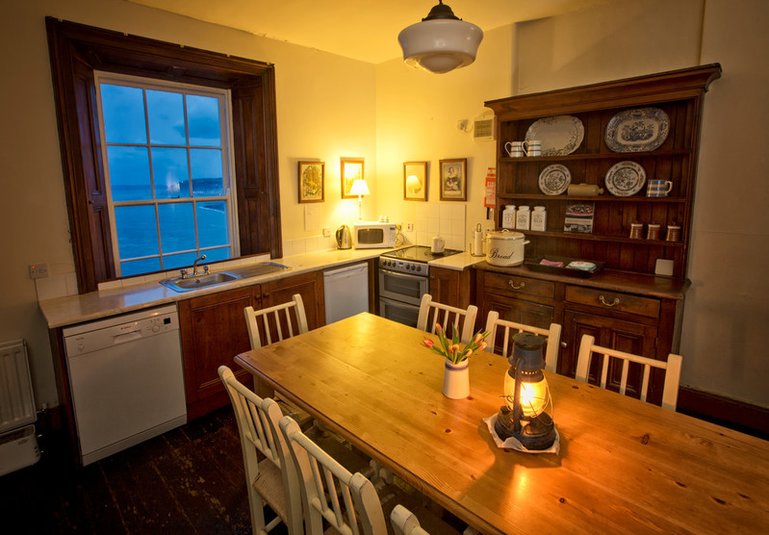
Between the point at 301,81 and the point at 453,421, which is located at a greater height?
the point at 301,81

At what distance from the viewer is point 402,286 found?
3785 mm

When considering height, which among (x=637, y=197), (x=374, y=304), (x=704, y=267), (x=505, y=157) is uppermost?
(x=505, y=157)

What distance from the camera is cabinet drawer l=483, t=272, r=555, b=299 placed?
304 cm

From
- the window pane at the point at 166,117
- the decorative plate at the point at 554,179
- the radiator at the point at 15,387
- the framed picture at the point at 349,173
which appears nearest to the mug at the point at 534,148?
the decorative plate at the point at 554,179

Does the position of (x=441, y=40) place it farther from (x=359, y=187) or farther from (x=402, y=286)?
(x=359, y=187)

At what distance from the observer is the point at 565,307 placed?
2973 mm

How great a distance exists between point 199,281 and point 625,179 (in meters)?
3.03

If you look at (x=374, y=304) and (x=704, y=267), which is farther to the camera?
(x=374, y=304)

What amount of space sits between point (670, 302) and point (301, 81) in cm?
317

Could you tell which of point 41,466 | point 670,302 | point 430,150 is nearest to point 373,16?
point 430,150

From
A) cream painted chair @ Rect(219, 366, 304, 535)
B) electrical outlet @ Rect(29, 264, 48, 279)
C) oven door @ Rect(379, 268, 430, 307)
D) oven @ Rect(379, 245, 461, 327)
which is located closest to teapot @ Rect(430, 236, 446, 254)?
oven @ Rect(379, 245, 461, 327)

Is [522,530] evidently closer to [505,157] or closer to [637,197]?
[637,197]

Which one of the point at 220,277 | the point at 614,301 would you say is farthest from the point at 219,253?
the point at 614,301

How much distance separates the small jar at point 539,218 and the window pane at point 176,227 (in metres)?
2.62
